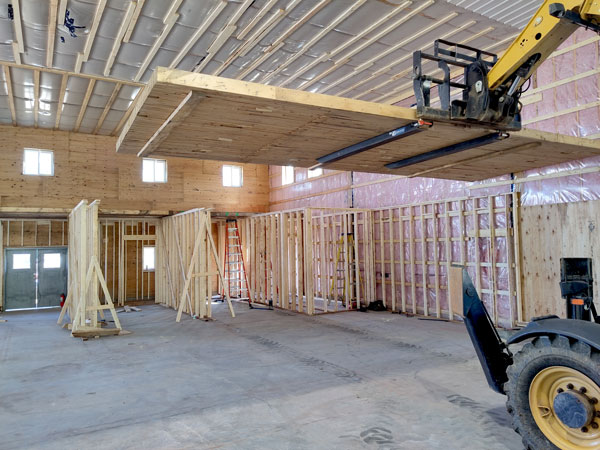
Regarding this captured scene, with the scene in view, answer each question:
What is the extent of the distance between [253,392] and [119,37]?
6.41 metres

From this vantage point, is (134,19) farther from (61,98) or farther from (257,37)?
(61,98)

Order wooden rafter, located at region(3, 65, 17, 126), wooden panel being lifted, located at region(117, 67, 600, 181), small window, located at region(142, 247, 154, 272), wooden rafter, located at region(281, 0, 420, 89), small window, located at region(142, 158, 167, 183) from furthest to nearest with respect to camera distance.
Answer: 1. small window, located at region(142, 247, 154, 272)
2. small window, located at region(142, 158, 167, 183)
3. wooden rafter, located at region(3, 65, 17, 126)
4. wooden rafter, located at region(281, 0, 420, 89)
5. wooden panel being lifted, located at region(117, 67, 600, 181)

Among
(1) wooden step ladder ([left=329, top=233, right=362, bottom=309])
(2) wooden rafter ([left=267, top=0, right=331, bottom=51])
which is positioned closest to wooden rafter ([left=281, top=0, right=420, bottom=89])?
(2) wooden rafter ([left=267, top=0, right=331, bottom=51])

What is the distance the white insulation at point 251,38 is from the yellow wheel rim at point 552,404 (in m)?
5.83

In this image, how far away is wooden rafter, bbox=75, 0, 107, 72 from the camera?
654 cm

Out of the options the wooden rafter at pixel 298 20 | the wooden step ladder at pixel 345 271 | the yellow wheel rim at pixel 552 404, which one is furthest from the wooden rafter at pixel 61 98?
the yellow wheel rim at pixel 552 404

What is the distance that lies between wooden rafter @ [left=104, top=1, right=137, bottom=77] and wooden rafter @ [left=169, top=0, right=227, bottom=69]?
1.06 metres

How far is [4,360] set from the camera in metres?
6.59

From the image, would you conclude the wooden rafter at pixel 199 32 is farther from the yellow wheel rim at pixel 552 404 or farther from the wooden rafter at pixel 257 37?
the yellow wheel rim at pixel 552 404

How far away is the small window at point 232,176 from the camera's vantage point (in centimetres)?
1524

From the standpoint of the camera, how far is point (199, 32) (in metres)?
7.38

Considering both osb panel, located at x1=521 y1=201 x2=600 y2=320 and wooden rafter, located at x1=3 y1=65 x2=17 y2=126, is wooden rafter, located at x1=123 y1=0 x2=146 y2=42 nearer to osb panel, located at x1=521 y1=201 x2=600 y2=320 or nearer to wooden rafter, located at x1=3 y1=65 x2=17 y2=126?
wooden rafter, located at x1=3 y1=65 x2=17 y2=126

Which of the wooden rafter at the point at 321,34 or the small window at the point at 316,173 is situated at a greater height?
the wooden rafter at the point at 321,34

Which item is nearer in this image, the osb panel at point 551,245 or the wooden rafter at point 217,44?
the osb panel at point 551,245
